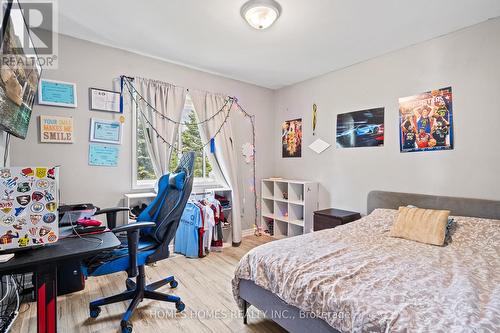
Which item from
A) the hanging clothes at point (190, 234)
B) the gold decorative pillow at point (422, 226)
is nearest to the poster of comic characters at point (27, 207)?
the hanging clothes at point (190, 234)

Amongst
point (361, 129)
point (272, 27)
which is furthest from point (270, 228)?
point (272, 27)

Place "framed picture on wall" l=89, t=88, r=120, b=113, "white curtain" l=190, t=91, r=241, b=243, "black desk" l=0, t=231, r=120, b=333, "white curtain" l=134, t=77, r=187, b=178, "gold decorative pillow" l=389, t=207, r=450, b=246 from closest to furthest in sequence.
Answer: "black desk" l=0, t=231, r=120, b=333 < "gold decorative pillow" l=389, t=207, r=450, b=246 < "framed picture on wall" l=89, t=88, r=120, b=113 < "white curtain" l=134, t=77, r=187, b=178 < "white curtain" l=190, t=91, r=241, b=243

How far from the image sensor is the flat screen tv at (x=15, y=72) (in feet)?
4.33

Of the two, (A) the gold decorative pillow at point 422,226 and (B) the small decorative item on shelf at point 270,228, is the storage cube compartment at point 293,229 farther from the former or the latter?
Result: (A) the gold decorative pillow at point 422,226

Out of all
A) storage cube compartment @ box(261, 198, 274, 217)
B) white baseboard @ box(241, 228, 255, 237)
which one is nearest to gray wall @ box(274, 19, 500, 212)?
storage cube compartment @ box(261, 198, 274, 217)

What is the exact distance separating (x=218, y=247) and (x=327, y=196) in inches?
69.2

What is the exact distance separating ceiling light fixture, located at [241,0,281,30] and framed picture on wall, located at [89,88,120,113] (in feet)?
5.90

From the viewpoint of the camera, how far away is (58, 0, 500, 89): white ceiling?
85.5 inches

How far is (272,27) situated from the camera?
99.0 inches

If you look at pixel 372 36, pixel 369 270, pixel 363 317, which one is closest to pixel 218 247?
pixel 369 270

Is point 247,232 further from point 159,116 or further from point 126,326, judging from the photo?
point 126,326

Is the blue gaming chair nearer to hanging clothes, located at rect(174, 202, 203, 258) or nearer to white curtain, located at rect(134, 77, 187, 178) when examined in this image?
hanging clothes, located at rect(174, 202, 203, 258)

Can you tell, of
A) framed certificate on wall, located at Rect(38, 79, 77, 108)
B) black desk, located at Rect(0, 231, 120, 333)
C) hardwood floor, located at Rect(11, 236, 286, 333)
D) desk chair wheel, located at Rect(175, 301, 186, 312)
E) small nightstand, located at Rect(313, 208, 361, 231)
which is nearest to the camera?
black desk, located at Rect(0, 231, 120, 333)

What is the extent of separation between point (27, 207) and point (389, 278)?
1994 mm
